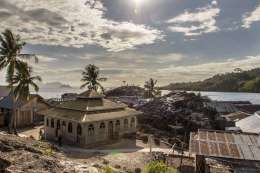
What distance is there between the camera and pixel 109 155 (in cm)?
2806

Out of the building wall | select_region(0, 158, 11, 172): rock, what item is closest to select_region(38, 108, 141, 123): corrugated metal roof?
the building wall

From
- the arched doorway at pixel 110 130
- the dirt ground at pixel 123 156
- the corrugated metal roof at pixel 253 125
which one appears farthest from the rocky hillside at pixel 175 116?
the corrugated metal roof at pixel 253 125

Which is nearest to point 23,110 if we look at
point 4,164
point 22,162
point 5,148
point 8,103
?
point 8,103

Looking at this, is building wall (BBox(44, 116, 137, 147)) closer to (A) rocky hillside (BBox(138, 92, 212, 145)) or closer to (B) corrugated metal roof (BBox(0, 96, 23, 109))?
(A) rocky hillside (BBox(138, 92, 212, 145))

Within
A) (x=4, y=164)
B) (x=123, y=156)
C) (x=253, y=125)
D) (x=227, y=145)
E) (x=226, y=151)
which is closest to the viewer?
(x=4, y=164)

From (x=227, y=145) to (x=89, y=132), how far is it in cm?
1809

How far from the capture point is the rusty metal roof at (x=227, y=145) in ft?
57.0

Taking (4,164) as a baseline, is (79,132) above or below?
below

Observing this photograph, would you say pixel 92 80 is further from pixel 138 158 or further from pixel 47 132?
pixel 138 158

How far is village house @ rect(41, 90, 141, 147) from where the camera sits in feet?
106

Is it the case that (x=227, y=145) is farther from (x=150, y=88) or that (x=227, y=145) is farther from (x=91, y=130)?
(x=150, y=88)

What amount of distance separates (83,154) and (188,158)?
1137cm

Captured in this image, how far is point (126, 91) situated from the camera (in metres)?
98.2

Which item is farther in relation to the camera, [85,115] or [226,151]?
[85,115]
